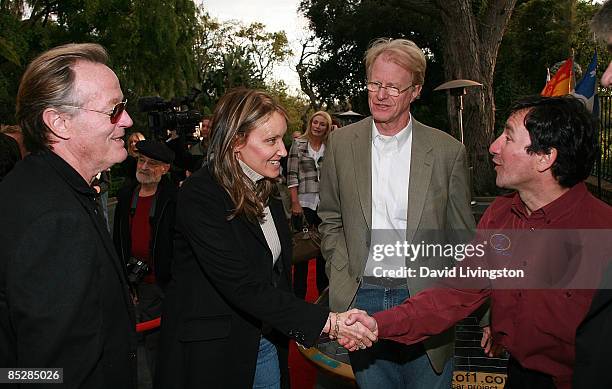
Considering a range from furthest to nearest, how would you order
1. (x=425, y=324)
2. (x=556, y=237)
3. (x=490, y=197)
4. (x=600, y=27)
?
(x=490, y=197), (x=425, y=324), (x=556, y=237), (x=600, y=27)

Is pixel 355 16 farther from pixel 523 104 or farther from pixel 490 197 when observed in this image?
pixel 523 104

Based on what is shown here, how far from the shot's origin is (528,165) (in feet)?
7.73

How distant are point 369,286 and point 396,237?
0.91ft

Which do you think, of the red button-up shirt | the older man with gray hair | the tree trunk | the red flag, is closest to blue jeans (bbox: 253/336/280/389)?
the red button-up shirt

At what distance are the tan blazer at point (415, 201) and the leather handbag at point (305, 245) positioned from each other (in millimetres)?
3204

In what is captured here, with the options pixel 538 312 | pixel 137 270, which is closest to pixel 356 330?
pixel 538 312

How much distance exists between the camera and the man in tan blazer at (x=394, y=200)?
2846 mm

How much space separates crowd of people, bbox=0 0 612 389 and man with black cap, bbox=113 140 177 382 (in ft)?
3.68

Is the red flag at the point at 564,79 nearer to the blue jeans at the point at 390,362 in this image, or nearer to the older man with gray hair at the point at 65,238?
the blue jeans at the point at 390,362

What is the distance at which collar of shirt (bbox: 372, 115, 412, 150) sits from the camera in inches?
118

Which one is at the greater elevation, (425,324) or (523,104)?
(523,104)

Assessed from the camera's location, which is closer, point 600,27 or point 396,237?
point 600,27

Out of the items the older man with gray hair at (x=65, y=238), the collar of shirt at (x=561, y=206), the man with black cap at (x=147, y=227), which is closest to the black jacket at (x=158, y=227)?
the man with black cap at (x=147, y=227)

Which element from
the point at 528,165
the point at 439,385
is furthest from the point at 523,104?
the point at 439,385
